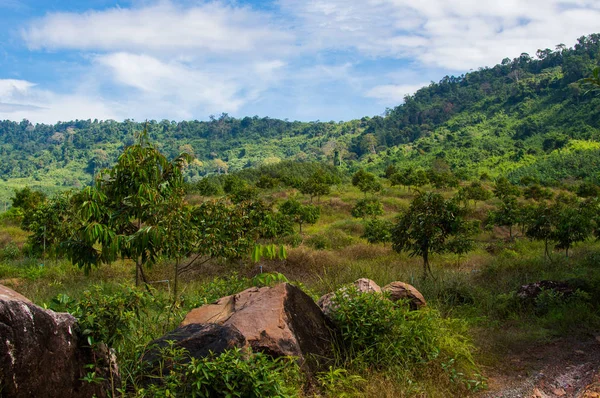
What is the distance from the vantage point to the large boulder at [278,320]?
464 cm

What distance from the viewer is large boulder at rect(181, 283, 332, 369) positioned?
4639 millimetres

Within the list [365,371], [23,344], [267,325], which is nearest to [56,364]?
[23,344]

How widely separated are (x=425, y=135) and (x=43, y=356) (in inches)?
3695

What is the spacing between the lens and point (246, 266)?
41.9 feet

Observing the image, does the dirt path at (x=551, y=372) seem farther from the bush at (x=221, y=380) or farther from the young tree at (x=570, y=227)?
the young tree at (x=570, y=227)

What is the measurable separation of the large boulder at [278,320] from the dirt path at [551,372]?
1745 mm

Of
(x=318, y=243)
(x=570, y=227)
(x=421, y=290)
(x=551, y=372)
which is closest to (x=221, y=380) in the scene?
(x=551, y=372)

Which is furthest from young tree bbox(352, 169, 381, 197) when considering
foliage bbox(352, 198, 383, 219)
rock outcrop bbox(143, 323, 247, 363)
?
rock outcrop bbox(143, 323, 247, 363)

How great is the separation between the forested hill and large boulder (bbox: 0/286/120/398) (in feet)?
161

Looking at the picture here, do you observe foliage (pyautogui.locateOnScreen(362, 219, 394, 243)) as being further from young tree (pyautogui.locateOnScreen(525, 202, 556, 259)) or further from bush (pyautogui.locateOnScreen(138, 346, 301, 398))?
bush (pyautogui.locateOnScreen(138, 346, 301, 398))

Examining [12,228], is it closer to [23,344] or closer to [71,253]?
[71,253]

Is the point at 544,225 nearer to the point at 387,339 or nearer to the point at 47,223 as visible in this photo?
the point at 387,339

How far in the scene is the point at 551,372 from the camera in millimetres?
5230

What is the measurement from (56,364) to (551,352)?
553 centimetres
